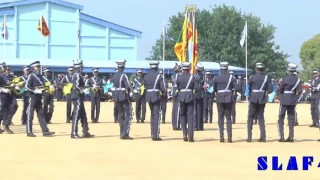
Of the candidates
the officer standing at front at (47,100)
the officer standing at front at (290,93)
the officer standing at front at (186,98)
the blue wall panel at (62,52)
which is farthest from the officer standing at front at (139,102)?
the blue wall panel at (62,52)

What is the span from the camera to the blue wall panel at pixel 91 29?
205 ft

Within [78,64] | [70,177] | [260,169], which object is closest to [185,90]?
[78,64]

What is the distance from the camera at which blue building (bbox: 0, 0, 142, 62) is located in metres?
60.4

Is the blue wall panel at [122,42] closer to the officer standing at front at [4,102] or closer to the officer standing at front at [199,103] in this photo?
the officer standing at front at [199,103]

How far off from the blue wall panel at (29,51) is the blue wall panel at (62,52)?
1.02m

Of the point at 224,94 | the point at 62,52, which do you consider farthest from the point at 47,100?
the point at 62,52

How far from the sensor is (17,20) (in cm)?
6044

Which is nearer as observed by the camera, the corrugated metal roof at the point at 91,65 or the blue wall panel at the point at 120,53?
the corrugated metal roof at the point at 91,65

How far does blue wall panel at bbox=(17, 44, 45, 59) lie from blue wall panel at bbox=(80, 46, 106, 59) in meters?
3.99

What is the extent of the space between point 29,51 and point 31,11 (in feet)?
12.9

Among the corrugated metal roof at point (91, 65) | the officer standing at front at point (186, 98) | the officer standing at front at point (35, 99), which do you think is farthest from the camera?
the corrugated metal roof at point (91, 65)

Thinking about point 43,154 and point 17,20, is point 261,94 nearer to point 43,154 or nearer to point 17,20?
point 43,154

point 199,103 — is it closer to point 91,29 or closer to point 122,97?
point 122,97

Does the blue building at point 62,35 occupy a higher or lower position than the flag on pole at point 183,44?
higher
